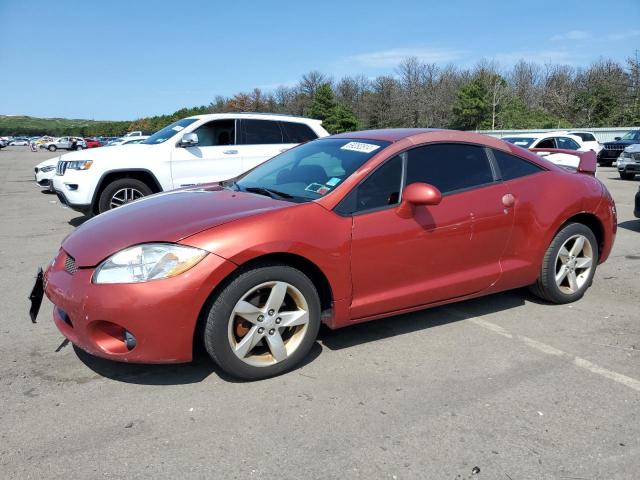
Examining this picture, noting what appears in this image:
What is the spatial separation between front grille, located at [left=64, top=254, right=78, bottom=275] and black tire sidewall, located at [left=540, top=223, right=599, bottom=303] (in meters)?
3.61

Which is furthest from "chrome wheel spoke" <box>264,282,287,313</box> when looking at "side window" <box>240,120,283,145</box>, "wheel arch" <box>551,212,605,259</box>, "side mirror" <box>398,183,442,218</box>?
"side window" <box>240,120,283,145</box>

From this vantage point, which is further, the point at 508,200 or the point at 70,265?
the point at 508,200

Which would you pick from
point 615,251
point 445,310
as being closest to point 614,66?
point 615,251

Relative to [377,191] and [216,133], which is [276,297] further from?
[216,133]

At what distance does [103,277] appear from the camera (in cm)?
298

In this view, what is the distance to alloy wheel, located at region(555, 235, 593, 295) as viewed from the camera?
458cm

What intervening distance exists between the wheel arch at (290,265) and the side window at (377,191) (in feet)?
1.40

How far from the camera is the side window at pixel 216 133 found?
343 inches

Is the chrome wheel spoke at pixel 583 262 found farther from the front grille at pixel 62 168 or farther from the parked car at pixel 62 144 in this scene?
the parked car at pixel 62 144

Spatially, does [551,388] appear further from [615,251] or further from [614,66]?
[614,66]

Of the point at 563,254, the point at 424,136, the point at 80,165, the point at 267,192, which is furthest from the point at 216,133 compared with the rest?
the point at 563,254

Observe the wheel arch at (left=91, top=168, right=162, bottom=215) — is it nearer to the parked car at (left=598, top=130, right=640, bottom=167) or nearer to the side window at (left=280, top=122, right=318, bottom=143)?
the side window at (left=280, top=122, right=318, bottom=143)

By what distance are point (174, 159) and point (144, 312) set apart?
19.5ft

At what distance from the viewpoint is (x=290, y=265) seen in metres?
3.28
